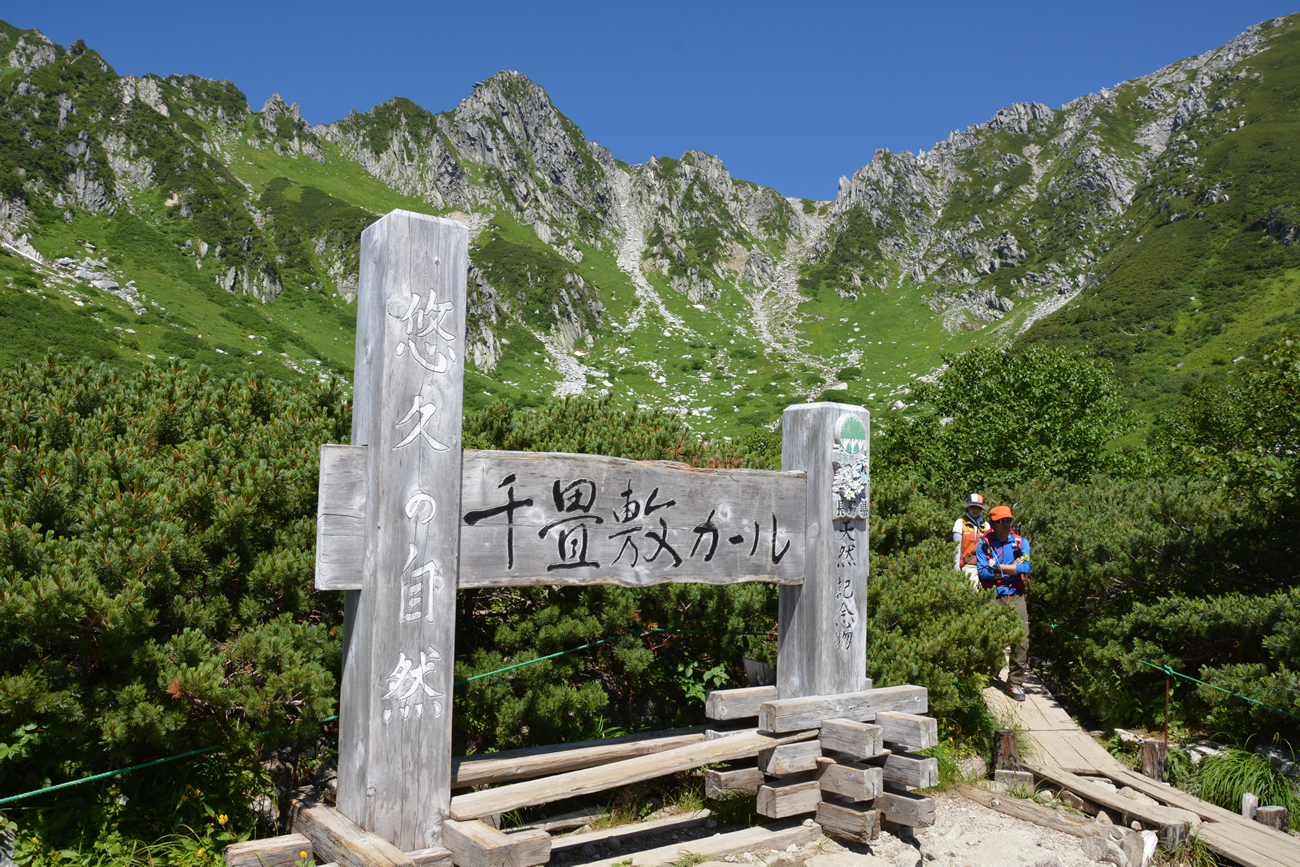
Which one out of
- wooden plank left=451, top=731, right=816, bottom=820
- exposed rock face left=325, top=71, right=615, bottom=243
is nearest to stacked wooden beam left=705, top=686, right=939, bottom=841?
wooden plank left=451, top=731, right=816, bottom=820

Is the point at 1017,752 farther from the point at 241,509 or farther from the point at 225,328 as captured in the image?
the point at 225,328

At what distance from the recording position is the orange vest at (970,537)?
816cm

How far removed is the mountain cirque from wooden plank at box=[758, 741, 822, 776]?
29.0 metres

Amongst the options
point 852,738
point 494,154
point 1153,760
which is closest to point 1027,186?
point 494,154

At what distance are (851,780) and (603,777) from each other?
155 centimetres

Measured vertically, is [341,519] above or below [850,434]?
below

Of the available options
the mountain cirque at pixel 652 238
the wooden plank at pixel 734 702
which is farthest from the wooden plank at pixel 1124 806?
the mountain cirque at pixel 652 238

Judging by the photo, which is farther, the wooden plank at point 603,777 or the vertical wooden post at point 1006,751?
the vertical wooden post at point 1006,751

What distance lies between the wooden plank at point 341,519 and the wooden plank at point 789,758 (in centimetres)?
251

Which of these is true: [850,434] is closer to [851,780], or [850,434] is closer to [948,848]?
[851,780]

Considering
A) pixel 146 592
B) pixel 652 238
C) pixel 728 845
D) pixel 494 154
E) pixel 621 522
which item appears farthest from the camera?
pixel 652 238

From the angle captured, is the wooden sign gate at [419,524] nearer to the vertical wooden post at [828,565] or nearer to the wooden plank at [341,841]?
the wooden plank at [341,841]

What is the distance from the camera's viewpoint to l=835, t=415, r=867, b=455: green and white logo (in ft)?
15.6

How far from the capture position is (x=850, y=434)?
4.79 m
